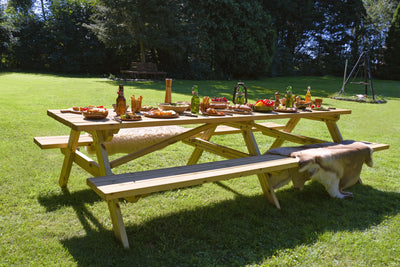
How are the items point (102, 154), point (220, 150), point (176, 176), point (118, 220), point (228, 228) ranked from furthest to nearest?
point (220, 150) < point (228, 228) < point (102, 154) < point (176, 176) < point (118, 220)

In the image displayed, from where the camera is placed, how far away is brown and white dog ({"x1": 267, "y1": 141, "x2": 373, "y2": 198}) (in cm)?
307

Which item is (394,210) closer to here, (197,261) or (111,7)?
(197,261)

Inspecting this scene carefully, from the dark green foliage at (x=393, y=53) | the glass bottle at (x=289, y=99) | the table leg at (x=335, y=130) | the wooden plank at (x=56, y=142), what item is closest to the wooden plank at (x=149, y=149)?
the wooden plank at (x=56, y=142)

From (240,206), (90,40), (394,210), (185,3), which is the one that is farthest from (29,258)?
(90,40)

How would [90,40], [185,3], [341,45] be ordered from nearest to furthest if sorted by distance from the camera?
[185,3], [90,40], [341,45]

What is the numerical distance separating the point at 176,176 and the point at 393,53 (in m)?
25.7

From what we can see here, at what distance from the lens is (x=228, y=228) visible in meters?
2.69

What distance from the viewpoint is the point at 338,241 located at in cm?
256

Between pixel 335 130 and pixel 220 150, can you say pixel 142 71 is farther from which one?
pixel 220 150

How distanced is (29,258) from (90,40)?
20230 mm

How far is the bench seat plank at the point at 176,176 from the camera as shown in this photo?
2.13 m

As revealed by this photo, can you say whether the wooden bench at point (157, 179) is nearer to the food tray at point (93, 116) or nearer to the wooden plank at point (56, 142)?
the food tray at point (93, 116)

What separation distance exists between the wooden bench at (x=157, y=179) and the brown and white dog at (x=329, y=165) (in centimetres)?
24

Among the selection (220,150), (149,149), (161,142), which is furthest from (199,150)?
(149,149)
